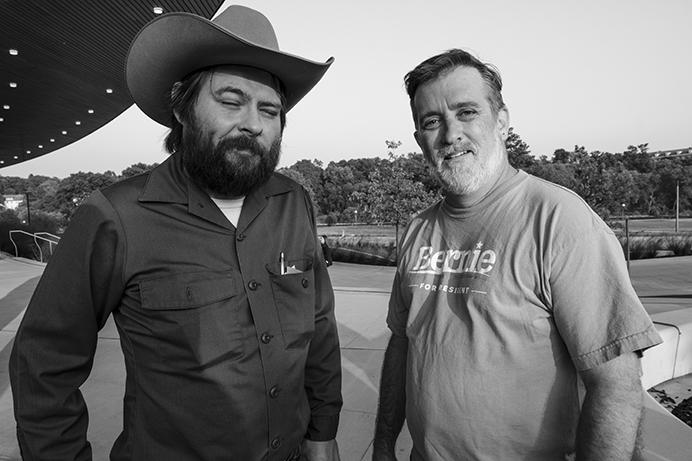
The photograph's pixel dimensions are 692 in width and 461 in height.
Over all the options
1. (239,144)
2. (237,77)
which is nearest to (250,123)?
(239,144)

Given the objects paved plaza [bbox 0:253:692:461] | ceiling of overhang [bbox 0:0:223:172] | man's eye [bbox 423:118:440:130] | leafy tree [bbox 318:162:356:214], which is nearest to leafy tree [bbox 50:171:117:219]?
leafy tree [bbox 318:162:356:214]

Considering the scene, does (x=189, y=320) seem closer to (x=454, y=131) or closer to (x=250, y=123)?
(x=250, y=123)

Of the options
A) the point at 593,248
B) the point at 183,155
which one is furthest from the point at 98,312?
the point at 593,248

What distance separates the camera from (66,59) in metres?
14.5

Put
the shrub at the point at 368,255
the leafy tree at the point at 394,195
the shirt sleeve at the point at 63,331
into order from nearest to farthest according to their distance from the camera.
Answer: the shirt sleeve at the point at 63,331 < the shrub at the point at 368,255 < the leafy tree at the point at 394,195

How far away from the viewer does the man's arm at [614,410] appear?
1.27 m

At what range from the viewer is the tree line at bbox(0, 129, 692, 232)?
19.7 m

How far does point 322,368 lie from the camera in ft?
6.18

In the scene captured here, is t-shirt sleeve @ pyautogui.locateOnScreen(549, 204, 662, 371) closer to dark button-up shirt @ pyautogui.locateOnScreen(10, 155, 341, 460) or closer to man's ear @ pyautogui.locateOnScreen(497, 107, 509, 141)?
man's ear @ pyautogui.locateOnScreen(497, 107, 509, 141)

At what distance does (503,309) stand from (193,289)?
1.00 metres

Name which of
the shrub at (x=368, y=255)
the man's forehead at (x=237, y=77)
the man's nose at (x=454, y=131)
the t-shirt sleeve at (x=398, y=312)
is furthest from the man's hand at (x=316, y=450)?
the shrub at (x=368, y=255)

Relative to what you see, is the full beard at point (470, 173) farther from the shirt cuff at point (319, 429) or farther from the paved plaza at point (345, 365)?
the paved plaza at point (345, 365)

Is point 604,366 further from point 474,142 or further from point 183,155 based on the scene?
point 183,155

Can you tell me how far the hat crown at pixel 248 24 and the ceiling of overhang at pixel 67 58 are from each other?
10.3 m
